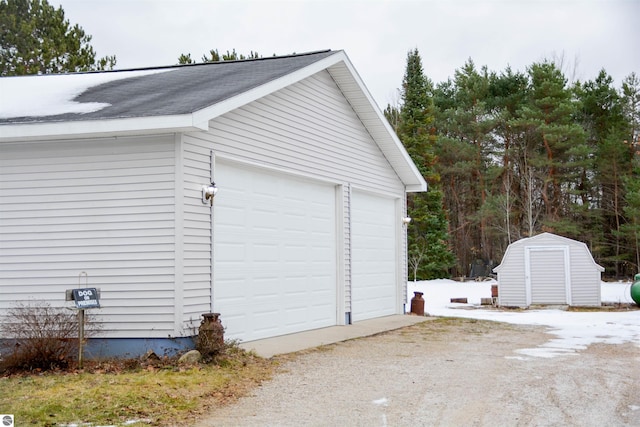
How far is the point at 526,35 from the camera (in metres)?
36.1

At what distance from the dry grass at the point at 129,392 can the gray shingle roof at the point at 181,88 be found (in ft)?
9.11

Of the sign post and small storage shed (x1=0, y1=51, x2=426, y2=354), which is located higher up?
small storage shed (x1=0, y1=51, x2=426, y2=354)

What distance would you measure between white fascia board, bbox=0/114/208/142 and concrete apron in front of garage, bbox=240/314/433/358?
2956mm

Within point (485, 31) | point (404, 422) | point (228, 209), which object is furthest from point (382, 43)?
point (404, 422)

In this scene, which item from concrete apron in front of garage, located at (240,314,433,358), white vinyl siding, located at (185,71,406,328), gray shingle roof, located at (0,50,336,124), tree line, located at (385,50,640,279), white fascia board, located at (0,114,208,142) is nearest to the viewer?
white fascia board, located at (0,114,208,142)

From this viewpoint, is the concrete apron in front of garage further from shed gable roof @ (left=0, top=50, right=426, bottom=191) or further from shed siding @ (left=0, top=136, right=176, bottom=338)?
shed gable roof @ (left=0, top=50, right=426, bottom=191)

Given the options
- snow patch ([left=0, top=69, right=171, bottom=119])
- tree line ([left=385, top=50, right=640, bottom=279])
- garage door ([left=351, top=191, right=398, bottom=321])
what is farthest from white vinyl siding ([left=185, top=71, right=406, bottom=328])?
tree line ([left=385, top=50, right=640, bottom=279])

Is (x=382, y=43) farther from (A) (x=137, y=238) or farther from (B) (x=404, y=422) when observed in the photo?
(B) (x=404, y=422)

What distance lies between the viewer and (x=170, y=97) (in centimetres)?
818

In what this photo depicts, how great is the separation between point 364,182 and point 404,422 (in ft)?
25.1

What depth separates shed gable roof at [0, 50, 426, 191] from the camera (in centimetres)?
724

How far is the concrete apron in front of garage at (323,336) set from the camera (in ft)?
28.0

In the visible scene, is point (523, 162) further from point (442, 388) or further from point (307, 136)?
point (442, 388)

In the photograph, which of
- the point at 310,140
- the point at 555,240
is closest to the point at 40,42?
the point at 310,140
